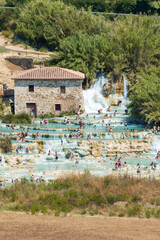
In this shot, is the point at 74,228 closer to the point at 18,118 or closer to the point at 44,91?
the point at 18,118

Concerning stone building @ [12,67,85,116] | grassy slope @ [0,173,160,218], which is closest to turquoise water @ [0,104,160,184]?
stone building @ [12,67,85,116]

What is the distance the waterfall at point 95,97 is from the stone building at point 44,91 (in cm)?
287

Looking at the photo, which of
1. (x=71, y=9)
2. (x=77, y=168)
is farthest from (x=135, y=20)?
(x=77, y=168)

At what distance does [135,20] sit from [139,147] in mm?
23666

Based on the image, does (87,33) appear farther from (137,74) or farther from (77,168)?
(77,168)

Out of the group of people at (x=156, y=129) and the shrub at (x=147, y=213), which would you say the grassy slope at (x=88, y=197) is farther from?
the group of people at (x=156, y=129)

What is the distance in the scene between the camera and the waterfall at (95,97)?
56.9 meters

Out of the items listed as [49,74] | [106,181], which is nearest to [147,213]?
[106,181]

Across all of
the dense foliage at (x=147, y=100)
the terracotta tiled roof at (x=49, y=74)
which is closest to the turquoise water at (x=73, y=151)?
the dense foliage at (x=147, y=100)

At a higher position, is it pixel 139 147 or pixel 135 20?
pixel 135 20

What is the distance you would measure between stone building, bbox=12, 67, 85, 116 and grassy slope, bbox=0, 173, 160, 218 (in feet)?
71.3

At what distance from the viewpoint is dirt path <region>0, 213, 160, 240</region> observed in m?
24.6

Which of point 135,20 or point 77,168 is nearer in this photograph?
point 77,168

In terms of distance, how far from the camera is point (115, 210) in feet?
94.9
